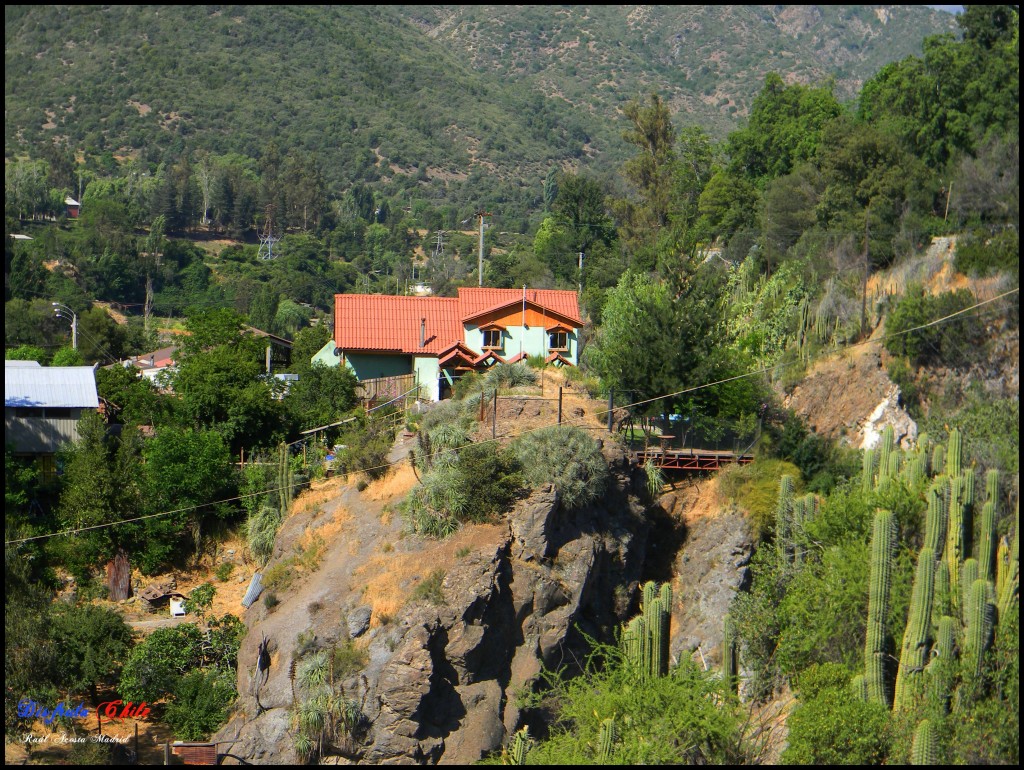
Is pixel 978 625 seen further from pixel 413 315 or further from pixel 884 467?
pixel 413 315

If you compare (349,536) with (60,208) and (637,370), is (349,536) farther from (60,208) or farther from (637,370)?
(60,208)

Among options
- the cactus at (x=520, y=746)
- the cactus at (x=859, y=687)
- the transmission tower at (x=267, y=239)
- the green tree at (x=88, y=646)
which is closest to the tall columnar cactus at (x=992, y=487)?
the cactus at (x=859, y=687)

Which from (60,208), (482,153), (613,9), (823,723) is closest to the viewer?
(823,723)

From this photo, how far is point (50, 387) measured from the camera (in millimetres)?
36812

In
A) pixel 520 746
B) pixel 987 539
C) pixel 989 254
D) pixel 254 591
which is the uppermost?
pixel 989 254

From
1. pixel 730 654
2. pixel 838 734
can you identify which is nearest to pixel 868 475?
pixel 730 654

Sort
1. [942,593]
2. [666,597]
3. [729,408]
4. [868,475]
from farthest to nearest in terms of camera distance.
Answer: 1. [729,408]
2. [868,475]
3. [666,597]
4. [942,593]

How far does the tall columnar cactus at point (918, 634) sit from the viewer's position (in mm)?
26172

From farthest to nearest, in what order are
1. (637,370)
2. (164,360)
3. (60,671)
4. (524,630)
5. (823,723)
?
(164,360) < (637,370) < (524,630) < (60,671) < (823,723)

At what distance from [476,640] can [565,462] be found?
5.27m

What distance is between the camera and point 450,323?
43812 millimetres

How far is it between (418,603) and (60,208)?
250 ft

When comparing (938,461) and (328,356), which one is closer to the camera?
(938,461)

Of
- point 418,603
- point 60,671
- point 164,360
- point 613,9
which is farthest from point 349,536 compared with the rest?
point 613,9
